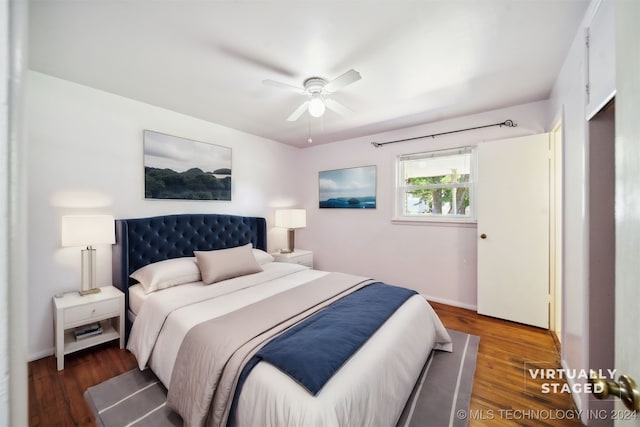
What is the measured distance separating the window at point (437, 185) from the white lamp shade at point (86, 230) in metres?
3.34

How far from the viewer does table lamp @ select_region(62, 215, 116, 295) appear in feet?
7.22

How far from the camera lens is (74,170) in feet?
8.03

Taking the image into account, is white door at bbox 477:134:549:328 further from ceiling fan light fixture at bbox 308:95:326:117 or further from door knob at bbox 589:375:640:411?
door knob at bbox 589:375:640:411

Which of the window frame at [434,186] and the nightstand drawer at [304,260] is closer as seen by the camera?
the window frame at [434,186]

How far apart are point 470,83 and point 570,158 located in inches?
40.4

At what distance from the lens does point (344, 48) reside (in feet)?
6.29

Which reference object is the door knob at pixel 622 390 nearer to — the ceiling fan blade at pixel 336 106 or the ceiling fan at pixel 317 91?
the ceiling fan at pixel 317 91

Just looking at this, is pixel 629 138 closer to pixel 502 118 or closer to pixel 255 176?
pixel 502 118

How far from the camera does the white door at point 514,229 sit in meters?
2.78

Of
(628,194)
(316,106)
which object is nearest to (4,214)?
(628,194)

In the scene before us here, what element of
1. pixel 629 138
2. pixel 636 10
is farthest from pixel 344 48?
pixel 629 138

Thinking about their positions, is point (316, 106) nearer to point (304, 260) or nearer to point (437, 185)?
point (437, 185)

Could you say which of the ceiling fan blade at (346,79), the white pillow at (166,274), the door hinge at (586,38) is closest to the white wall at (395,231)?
the door hinge at (586,38)

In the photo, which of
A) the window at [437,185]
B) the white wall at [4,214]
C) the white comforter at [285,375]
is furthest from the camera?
the window at [437,185]
